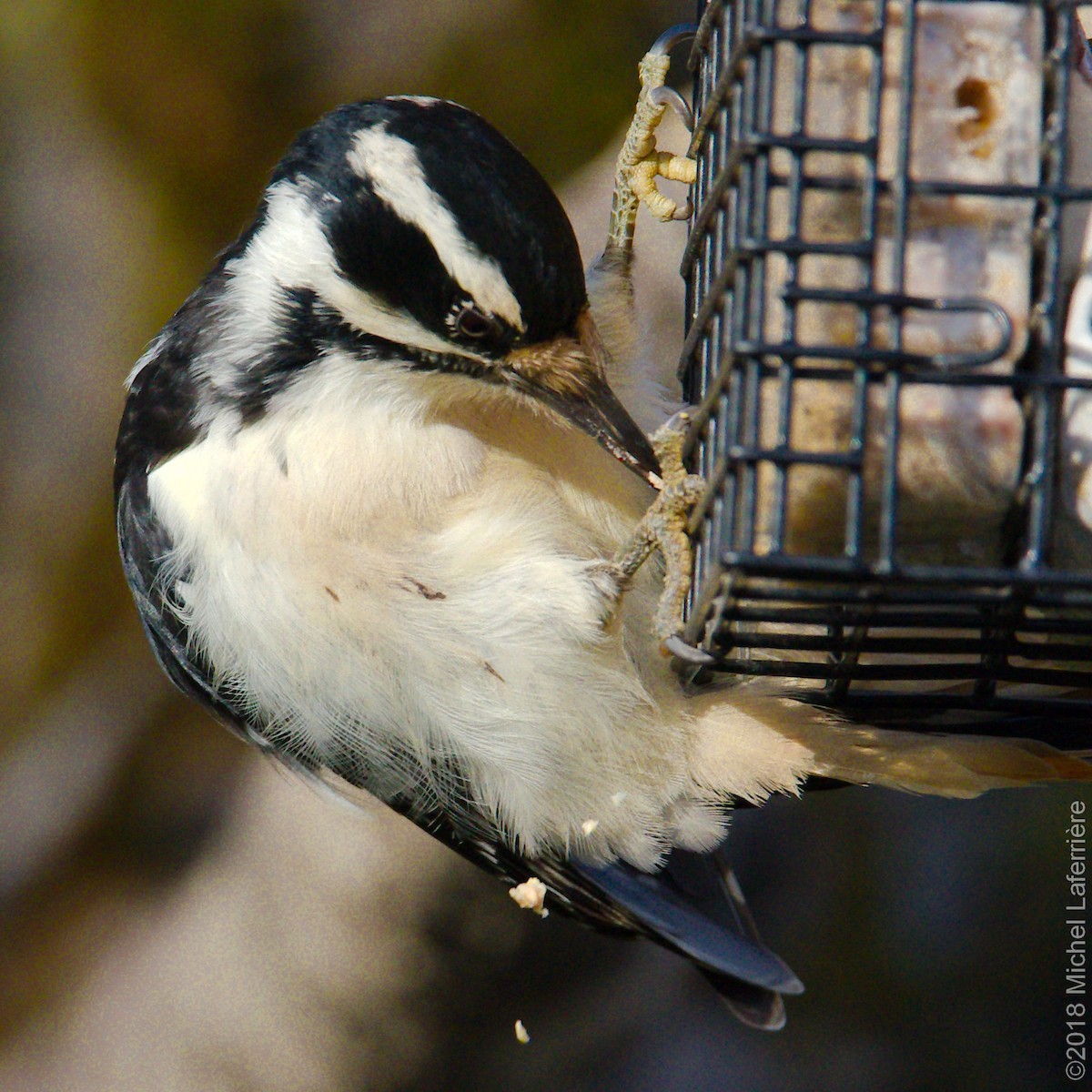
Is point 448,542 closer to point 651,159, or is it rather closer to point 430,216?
point 430,216

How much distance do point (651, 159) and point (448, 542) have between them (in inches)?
31.0

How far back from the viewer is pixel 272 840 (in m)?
3.08

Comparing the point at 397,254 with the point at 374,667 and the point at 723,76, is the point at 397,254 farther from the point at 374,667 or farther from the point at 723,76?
the point at 374,667

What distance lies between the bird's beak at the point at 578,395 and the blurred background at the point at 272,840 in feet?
4.23

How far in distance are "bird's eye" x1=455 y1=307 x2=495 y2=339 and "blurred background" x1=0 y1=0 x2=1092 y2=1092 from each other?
4.46 ft

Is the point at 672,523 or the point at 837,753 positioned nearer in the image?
the point at 672,523

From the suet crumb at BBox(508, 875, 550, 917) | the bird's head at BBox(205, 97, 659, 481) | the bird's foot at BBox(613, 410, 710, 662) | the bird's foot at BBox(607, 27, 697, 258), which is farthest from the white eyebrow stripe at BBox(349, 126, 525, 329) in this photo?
the suet crumb at BBox(508, 875, 550, 917)

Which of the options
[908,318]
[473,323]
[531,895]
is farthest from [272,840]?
[908,318]

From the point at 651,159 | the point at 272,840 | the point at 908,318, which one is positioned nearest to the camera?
the point at 908,318

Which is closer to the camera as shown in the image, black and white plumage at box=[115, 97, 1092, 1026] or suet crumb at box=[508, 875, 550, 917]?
black and white plumage at box=[115, 97, 1092, 1026]

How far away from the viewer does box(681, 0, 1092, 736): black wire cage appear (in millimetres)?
1349

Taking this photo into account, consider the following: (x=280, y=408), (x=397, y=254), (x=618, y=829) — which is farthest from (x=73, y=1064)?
(x=397, y=254)

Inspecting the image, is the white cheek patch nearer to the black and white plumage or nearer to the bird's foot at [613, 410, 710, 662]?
the black and white plumage

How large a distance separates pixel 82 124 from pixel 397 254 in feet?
6.93
